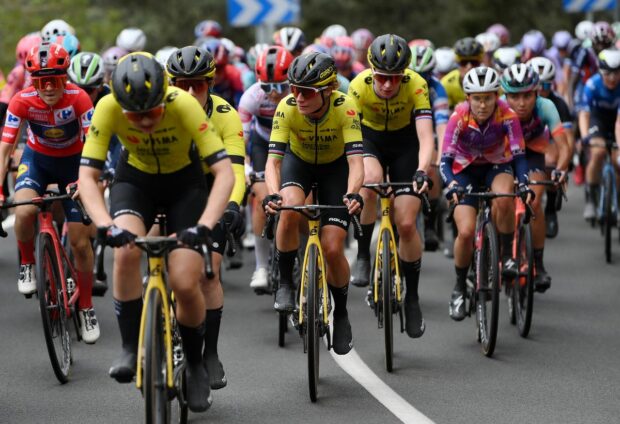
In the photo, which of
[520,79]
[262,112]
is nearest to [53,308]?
[262,112]

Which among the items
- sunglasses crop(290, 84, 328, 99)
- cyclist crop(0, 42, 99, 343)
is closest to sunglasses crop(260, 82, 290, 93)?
cyclist crop(0, 42, 99, 343)

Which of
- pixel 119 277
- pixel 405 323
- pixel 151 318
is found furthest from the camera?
pixel 405 323

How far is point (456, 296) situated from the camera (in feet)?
34.6

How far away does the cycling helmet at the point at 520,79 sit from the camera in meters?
11.4

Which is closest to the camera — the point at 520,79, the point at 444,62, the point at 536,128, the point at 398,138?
the point at 398,138

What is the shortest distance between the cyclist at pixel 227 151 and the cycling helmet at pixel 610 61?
646cm

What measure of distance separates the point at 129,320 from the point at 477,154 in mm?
4122

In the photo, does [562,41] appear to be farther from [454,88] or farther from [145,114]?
[145,114]

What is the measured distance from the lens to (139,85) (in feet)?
22.9

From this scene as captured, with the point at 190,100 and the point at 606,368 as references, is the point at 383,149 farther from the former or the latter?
the point at 190,100

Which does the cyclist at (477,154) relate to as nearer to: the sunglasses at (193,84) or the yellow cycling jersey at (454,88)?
the sunglasses at (193,84)

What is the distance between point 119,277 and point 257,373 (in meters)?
2.35

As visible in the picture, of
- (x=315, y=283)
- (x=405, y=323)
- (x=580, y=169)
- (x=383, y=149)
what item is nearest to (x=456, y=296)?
(x=405, y=323)

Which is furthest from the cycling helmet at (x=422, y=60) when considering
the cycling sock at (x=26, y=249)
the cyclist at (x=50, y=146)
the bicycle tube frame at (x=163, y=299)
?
the bicycle tube frame at (x=163, y=299)
